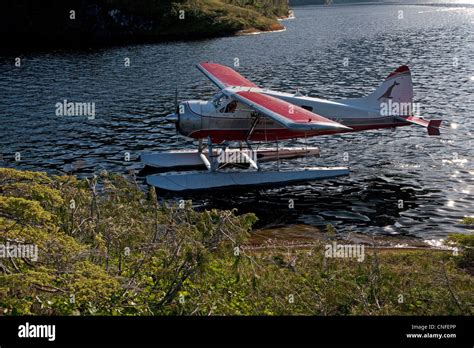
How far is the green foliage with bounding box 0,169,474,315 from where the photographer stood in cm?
966

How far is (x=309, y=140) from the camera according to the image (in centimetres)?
3067

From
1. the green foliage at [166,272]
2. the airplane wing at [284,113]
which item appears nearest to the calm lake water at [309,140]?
the airplane wing at [284,113]

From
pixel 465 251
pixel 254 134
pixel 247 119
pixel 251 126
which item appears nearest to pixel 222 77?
pixel 247 119

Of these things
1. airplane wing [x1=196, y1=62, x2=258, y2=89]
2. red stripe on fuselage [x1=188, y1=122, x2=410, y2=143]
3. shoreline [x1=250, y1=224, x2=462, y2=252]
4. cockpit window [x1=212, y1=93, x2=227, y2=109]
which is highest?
airplane wing [x1=196, y1=62, x2=258, y2=89]

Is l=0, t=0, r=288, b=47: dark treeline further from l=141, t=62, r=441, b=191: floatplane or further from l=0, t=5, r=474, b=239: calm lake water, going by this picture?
l=141, t=62, r=441, b=191: floatplane

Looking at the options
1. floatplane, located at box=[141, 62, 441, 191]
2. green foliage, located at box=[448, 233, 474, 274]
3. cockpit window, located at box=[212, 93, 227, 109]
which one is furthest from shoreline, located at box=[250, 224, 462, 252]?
cockpit window, located at box=[212, 93, 227, 109]

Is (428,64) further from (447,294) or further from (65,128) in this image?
(447,294)

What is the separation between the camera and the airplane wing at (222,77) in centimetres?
2678

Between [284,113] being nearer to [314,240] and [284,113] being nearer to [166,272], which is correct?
[314,240]

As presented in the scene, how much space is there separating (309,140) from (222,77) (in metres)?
6.44

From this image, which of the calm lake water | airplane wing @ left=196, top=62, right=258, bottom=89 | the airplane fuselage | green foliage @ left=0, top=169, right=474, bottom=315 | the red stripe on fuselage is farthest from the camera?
airplane wing @ left=196, top=62, right=258, bottom=89

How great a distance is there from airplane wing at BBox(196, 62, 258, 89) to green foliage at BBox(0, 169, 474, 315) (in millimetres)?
13903

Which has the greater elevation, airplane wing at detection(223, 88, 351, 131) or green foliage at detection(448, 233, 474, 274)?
airplane wing at detection(223, 88, 351, 131)
